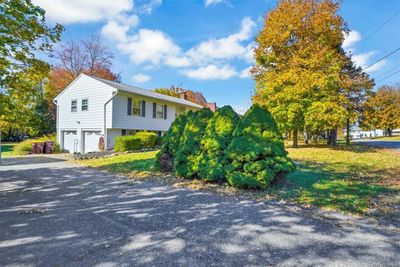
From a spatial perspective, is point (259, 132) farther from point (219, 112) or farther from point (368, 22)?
point (368, 22)

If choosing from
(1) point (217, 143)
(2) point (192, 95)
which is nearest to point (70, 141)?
(1) point (217, 143)

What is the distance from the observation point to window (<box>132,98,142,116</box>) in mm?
19875

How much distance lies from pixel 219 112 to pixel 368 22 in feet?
45.7

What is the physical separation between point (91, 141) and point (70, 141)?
8.92ft

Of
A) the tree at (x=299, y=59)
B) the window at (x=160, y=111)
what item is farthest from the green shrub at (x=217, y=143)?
the window at (x=160, y=111)

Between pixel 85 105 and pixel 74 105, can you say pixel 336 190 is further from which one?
pixel 74 105

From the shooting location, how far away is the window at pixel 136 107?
19.9 metres

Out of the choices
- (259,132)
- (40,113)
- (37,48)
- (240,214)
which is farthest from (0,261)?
(40,113)

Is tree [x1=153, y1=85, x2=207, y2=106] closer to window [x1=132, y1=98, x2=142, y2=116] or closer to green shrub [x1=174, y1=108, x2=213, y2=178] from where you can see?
window [x1=132, y1=98, x2=142, y2=116]

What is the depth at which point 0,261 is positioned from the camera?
2984 millimetres

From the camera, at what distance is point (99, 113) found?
18422mm

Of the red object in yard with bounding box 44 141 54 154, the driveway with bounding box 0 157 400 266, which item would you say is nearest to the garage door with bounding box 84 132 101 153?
the red object in yard with bounding box 44 141 54 154

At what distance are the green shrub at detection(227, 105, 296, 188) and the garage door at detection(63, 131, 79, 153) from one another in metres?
16.9

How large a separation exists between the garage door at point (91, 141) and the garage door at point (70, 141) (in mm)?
916
